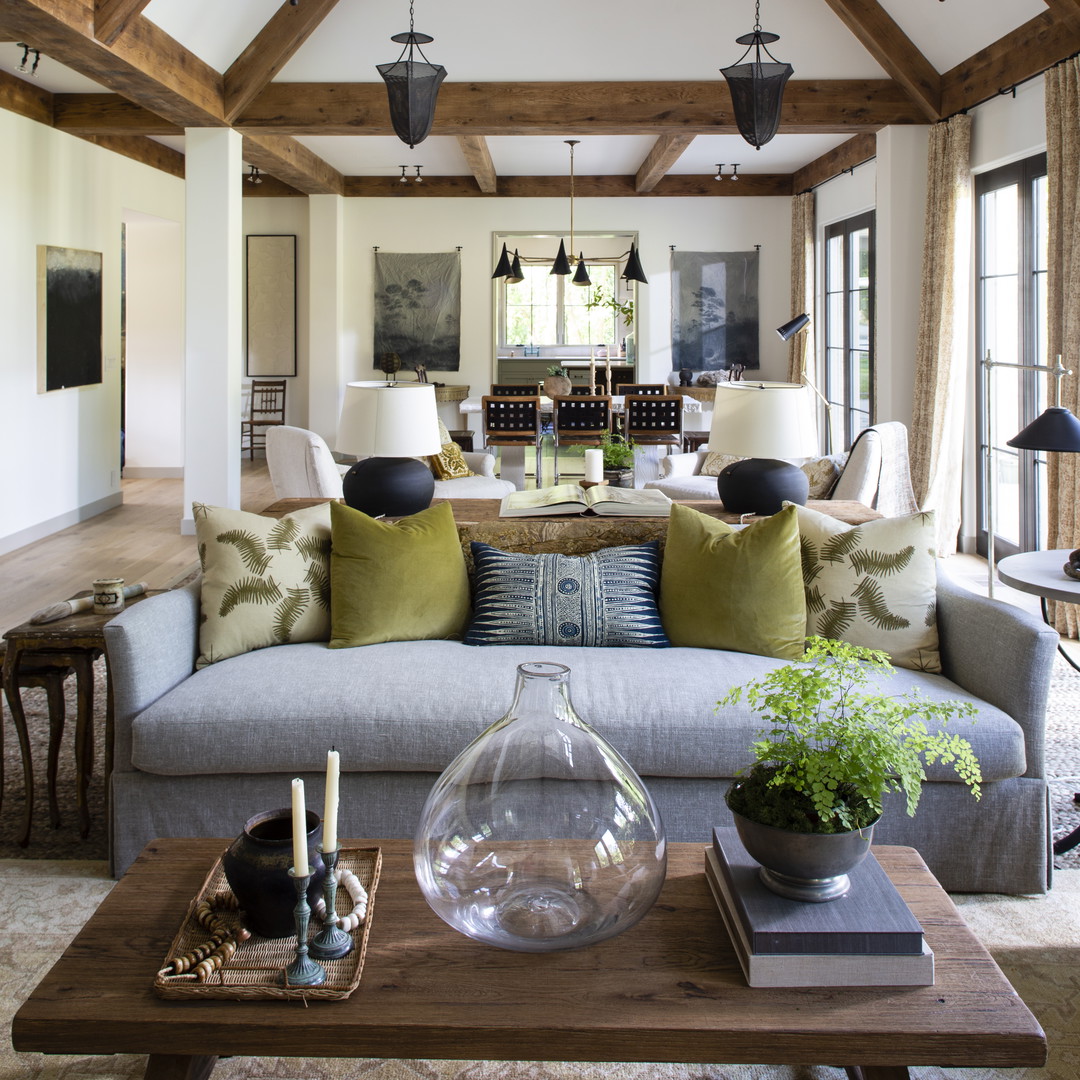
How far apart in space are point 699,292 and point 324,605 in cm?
875

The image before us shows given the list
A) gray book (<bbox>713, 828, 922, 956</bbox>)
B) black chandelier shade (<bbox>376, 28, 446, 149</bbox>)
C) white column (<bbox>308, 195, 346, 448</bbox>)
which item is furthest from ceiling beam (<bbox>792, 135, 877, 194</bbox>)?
→ gray book (<bbox>713, 828, 922, 956</bbox>)

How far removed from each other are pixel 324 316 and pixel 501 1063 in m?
9.86

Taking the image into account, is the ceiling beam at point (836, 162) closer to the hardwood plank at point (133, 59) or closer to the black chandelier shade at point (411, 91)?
the black chandelier shade at point (411, 91)

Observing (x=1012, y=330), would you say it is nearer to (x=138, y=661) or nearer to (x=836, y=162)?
(x=836, y=162)

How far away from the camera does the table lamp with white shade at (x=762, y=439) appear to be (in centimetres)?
381

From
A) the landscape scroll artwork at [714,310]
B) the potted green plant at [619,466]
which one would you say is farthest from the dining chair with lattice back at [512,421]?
the landscape scroll artwork at [714,310]

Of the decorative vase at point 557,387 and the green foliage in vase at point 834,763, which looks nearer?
the green foliage in vase at point 834,763

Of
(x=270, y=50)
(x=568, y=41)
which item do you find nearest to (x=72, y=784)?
(x=270, y=50)

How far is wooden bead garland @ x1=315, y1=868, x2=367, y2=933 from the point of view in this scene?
171 centimetres

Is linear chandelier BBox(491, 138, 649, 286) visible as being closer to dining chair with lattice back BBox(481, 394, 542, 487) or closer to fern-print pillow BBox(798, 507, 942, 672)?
dining chair with lattice back BBox(481, 394, 542, 487)

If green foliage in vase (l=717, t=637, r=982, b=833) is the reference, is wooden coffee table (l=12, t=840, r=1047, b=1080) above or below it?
below

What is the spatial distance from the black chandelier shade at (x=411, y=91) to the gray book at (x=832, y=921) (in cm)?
403

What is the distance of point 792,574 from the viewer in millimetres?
3049

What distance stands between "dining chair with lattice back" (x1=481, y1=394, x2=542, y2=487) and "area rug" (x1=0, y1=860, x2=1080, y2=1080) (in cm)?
620
